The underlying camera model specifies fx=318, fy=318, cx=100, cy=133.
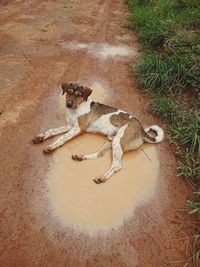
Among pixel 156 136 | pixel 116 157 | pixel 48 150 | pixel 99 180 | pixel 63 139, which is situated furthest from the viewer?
Result: pixel 156 136

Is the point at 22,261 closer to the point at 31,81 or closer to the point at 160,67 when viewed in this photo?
the point at 31,81

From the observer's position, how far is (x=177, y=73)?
20.2 feet

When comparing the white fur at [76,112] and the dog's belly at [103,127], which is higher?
the white fur at [76,112]

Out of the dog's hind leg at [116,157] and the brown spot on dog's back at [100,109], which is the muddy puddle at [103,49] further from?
the dog's hind leg at [116,157]

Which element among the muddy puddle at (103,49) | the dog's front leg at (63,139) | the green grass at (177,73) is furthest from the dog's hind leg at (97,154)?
the muddy puddle at (103,49)

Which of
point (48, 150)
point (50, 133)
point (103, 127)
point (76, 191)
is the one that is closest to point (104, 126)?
point (103, 127)

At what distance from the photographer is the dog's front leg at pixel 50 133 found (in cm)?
446

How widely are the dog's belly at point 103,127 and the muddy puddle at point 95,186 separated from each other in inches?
3.9

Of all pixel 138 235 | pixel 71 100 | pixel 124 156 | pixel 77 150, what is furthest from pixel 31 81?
pixel 138 235

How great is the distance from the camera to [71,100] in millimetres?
4496

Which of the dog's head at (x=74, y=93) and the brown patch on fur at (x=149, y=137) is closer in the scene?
the dog's head at (x=74, y=93)

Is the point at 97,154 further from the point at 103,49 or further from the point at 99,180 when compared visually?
the point at 103,49

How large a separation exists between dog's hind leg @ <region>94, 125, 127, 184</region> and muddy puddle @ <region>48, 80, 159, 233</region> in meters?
0.06

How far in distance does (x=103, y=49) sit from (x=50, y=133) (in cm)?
371
